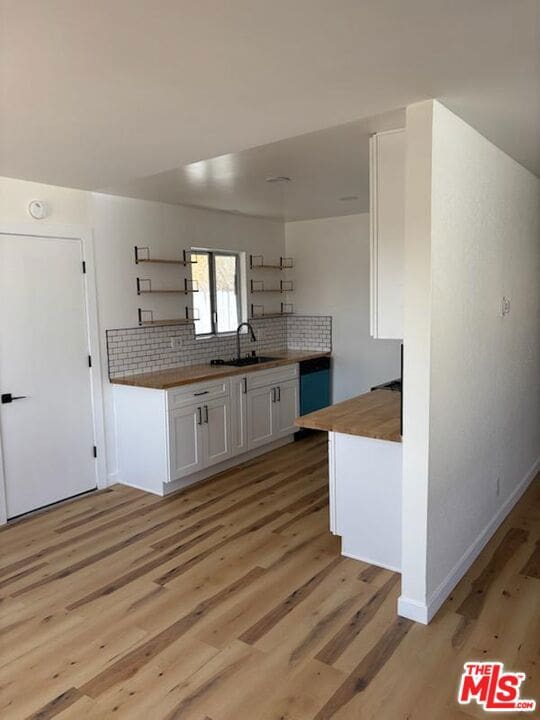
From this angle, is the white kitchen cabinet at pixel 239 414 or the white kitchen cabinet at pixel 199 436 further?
the white kitchen cabinet at pixel 239 414

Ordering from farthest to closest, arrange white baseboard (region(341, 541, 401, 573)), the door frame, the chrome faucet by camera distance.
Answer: the chrome faucet < the door frame < white baseboard (region(341, 541, 401, 573))

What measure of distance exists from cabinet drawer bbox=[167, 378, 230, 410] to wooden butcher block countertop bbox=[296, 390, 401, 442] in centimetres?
137

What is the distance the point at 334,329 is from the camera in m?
6.10

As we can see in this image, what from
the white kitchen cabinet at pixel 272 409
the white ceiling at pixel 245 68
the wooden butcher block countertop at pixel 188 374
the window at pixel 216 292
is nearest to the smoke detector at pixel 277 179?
the white ceiling at pixel 245 68

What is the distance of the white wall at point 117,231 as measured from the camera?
385cm

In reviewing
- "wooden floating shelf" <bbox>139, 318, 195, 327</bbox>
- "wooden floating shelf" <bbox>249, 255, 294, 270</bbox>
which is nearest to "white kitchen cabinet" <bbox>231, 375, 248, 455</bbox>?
"wooden floating shelf" <bbox>139, 318, 195, 327</bbox>

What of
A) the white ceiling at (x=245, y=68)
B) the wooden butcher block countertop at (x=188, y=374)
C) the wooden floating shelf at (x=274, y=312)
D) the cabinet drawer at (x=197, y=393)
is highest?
the white ceiling at (x=245, y=68)

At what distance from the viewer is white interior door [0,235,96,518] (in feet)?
12.2

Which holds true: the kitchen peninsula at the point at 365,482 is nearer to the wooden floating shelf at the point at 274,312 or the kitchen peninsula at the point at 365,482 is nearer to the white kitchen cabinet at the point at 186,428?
the white kitchen cabinet at the point at 186,428

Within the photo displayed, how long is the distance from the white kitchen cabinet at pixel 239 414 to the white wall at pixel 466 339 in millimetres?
2270

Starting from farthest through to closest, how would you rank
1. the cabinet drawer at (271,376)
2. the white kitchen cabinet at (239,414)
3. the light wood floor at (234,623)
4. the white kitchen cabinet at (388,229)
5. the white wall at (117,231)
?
1. the cabinet drawer at (271,376)
2. the white kitchen cabinet at (239,414)
3. the white wall at (117,231)
4. the white kitchen cabinet at (388,229)
5. the light wood floor at (234,623)

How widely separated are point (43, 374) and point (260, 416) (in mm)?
2028

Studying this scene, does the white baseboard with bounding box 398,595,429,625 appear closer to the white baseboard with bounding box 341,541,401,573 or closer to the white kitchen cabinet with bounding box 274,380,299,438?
the white baseboard with bounding box 341,541,401,573

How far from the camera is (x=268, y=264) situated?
240 inches
